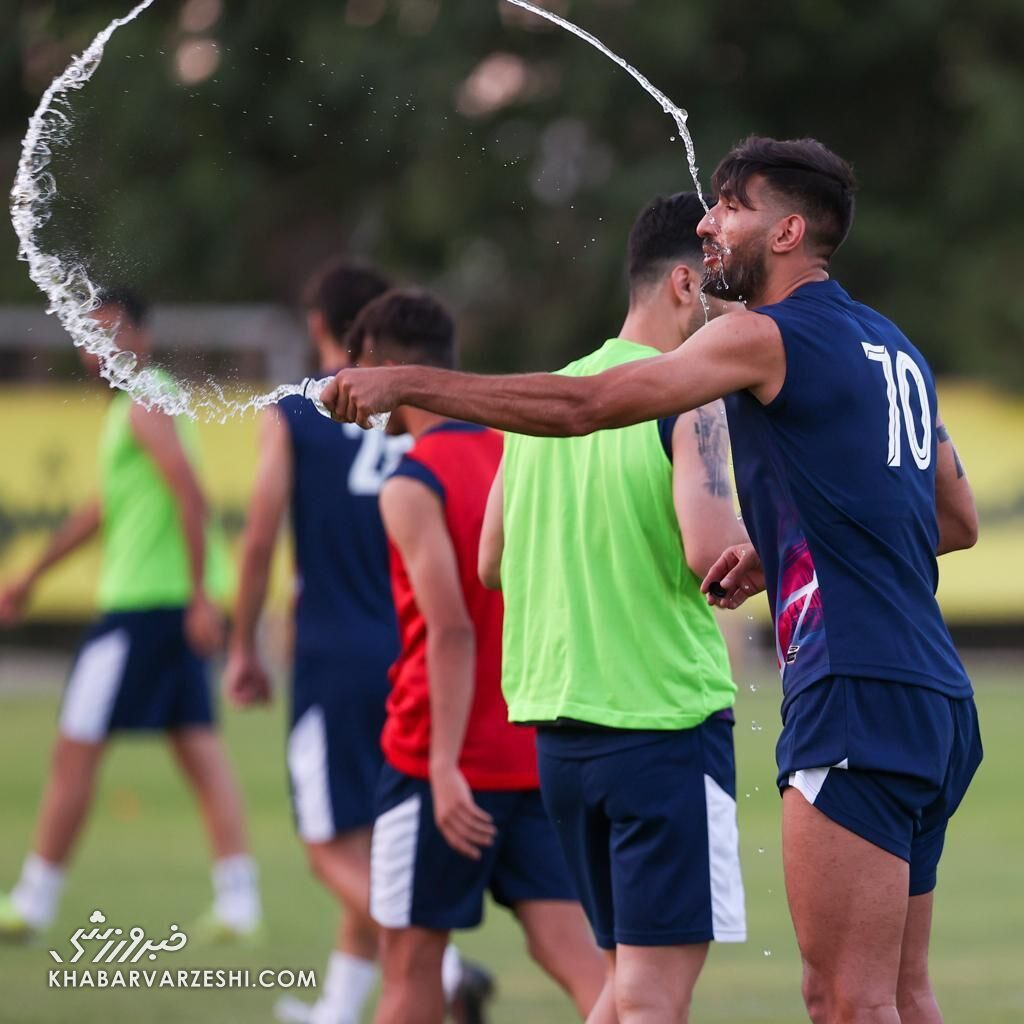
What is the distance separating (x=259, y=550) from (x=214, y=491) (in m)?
16.0

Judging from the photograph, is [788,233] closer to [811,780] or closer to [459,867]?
[811,780]

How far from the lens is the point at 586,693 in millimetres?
4863

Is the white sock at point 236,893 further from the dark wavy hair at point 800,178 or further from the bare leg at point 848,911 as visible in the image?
the dark wavy hair at point 800,178

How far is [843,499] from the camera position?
4188 mm

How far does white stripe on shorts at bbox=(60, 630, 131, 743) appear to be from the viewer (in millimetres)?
8836

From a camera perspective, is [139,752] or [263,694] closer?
[263,694]

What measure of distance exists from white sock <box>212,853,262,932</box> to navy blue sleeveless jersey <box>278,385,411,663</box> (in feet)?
5.95

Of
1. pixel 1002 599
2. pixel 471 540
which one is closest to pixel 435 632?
pixel 471 540

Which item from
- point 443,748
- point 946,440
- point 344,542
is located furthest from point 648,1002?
point 344,542

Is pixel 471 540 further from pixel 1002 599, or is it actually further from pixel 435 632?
pixel 1002 599

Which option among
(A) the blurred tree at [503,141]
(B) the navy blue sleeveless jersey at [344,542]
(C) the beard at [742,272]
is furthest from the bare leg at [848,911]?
(B) the navy blue sleeveless jersey at [344,542]

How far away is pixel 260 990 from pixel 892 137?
1014 inches

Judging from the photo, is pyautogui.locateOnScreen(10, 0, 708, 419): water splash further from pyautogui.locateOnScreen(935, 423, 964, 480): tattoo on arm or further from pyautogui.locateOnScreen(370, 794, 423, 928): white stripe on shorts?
pyautogui.locateOnScreen(370, 794, 423, 928): white stripe on shorts

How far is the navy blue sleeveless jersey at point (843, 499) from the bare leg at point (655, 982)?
0.77 metres
